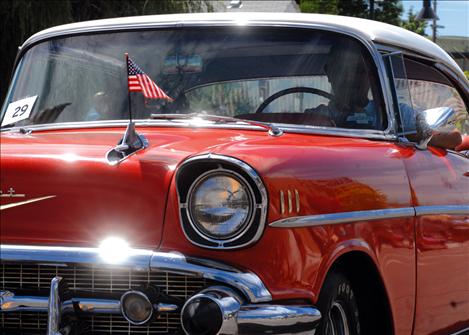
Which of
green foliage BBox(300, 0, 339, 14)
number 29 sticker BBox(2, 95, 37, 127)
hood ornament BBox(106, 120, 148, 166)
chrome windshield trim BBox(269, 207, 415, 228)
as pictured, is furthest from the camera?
green foliage BBox(300, 0, 339, 14)

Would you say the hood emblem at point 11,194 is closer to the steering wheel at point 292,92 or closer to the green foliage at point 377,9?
the steering wheel at point 292,92

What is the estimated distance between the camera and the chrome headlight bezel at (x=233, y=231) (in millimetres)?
3354

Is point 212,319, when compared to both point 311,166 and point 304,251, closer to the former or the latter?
point 304,251

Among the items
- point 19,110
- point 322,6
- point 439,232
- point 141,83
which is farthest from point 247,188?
point 322,6

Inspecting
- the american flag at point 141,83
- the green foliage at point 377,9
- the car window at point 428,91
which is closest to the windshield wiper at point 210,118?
the american flag at point 141,83

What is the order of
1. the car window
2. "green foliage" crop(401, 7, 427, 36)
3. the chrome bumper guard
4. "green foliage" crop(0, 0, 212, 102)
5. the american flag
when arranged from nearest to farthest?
the chrome bumper guard, the american flag, the car window, "green foliage" crop(0, 0, 212, 102), "green foliage" crop(401, 7, 427, 36)

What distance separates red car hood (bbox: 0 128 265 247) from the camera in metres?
3.45

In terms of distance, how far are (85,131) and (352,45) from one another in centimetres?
127

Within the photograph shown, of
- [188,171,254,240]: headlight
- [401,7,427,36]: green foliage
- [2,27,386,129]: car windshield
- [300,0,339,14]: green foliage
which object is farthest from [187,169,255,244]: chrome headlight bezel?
[401,7,427,36]: green foliage

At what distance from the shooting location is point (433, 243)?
15.0ft

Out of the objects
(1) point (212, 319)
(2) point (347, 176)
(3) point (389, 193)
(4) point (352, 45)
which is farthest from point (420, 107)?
(1) point (212, 319)

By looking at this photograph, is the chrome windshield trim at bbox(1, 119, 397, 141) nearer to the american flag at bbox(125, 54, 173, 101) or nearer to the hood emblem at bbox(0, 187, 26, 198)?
the american flag at bbox(125, 54, 173, 101)

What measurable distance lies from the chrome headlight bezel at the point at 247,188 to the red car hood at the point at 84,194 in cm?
10

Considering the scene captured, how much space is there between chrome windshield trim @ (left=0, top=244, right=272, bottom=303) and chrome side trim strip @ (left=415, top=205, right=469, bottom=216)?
1336 millimetres
